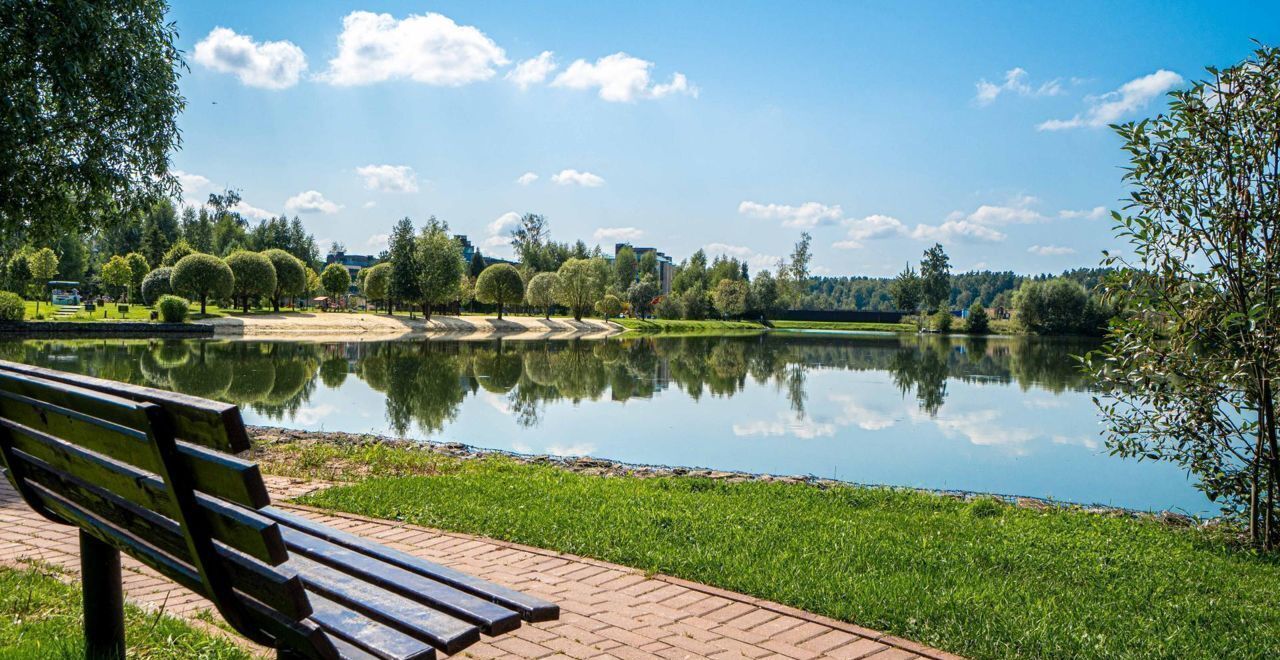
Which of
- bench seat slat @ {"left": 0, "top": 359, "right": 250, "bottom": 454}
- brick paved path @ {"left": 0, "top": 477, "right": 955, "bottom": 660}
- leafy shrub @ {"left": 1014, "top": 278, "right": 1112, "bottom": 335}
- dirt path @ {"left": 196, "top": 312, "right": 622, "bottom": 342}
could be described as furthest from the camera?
leafy shrub @ {"left": 1014, "top": 278, "right": 1112, "bottom": 335}

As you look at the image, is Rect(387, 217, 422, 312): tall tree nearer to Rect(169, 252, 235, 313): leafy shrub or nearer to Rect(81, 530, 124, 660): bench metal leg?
Rect(169, 252, 235, 313): leafy shrub

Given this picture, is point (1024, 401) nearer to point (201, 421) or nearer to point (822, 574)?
point (822, 574)

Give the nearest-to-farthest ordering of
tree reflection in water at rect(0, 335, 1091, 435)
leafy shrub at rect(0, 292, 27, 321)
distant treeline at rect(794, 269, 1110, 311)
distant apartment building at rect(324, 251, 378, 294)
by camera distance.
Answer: tree reflection in water at rect(0, 335, 1091, 435)
leafy shrub at rect(0, 292, 27, 321)
distant apartment building at rect(324, 251, 378, 294)
distant treeline at rect(794, 269, 1110, 311)

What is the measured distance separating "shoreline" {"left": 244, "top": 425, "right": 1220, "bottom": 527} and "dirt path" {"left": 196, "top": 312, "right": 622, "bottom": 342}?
3153cm

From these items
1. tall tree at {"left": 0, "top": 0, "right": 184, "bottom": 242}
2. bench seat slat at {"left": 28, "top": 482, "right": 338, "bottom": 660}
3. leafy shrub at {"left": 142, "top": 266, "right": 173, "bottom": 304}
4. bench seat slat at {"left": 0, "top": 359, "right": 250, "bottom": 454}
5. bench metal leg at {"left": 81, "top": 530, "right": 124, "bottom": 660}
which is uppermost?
tall tree at {"left": 0, "top": 0, "right": 184, "bottom": 242}

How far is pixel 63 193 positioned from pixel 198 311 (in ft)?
137

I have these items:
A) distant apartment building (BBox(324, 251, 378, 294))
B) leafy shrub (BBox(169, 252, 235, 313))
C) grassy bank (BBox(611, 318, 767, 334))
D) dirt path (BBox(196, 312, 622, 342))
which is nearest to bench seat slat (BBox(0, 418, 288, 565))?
dirt path (BBox(196, 312, 622, 342))

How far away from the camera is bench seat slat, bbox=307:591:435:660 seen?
6.74 feet

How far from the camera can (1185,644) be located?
11.7 ft

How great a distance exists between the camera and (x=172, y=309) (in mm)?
39438

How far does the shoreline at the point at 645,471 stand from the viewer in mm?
7289

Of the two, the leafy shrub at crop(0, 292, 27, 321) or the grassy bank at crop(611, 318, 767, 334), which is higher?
the leafy shrub at crop(0, 292, 27, 321)

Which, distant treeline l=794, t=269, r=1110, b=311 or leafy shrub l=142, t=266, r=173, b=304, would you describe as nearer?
leafy shrub l=142, t=266, r=173, b=304

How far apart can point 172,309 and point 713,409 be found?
33.8 metres
